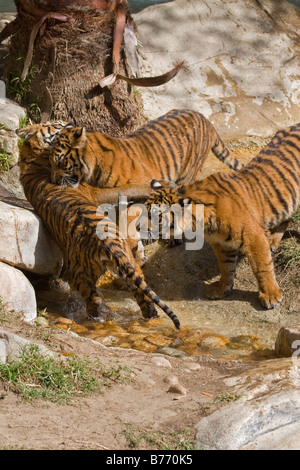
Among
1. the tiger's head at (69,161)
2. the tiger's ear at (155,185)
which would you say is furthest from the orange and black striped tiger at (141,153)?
the tiger's ear at (155,185)

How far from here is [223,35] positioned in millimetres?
10148

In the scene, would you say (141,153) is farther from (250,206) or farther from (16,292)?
(16,292)

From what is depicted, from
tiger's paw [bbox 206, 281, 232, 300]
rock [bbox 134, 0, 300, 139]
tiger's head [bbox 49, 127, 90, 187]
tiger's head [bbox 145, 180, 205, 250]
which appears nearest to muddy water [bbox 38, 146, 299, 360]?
tiger's paw [bbox 206, 281, 232, 300]

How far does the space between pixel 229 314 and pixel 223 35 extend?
5.26 metres

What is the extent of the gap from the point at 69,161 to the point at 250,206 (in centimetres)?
179

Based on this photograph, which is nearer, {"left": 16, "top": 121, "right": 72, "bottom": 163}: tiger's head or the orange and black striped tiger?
the orange and black striped tiger

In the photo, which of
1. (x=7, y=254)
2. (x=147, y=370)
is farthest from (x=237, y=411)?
(x=7, y=254)

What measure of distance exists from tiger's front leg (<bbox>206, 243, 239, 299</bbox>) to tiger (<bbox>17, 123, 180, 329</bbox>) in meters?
0.72

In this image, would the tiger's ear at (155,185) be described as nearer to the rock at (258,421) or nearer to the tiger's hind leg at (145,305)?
the tiger's hind leg at (145,305)

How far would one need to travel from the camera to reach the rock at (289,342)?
15.8 ft

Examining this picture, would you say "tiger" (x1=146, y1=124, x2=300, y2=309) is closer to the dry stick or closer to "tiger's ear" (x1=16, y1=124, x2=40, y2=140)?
"tiger's ear" (x1=16, y1=124, x2=40, y2=140)

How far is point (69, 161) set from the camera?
677 cm

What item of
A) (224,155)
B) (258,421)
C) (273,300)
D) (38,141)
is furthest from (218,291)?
(258,421)

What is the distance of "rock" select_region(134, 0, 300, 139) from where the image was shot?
9.45m
